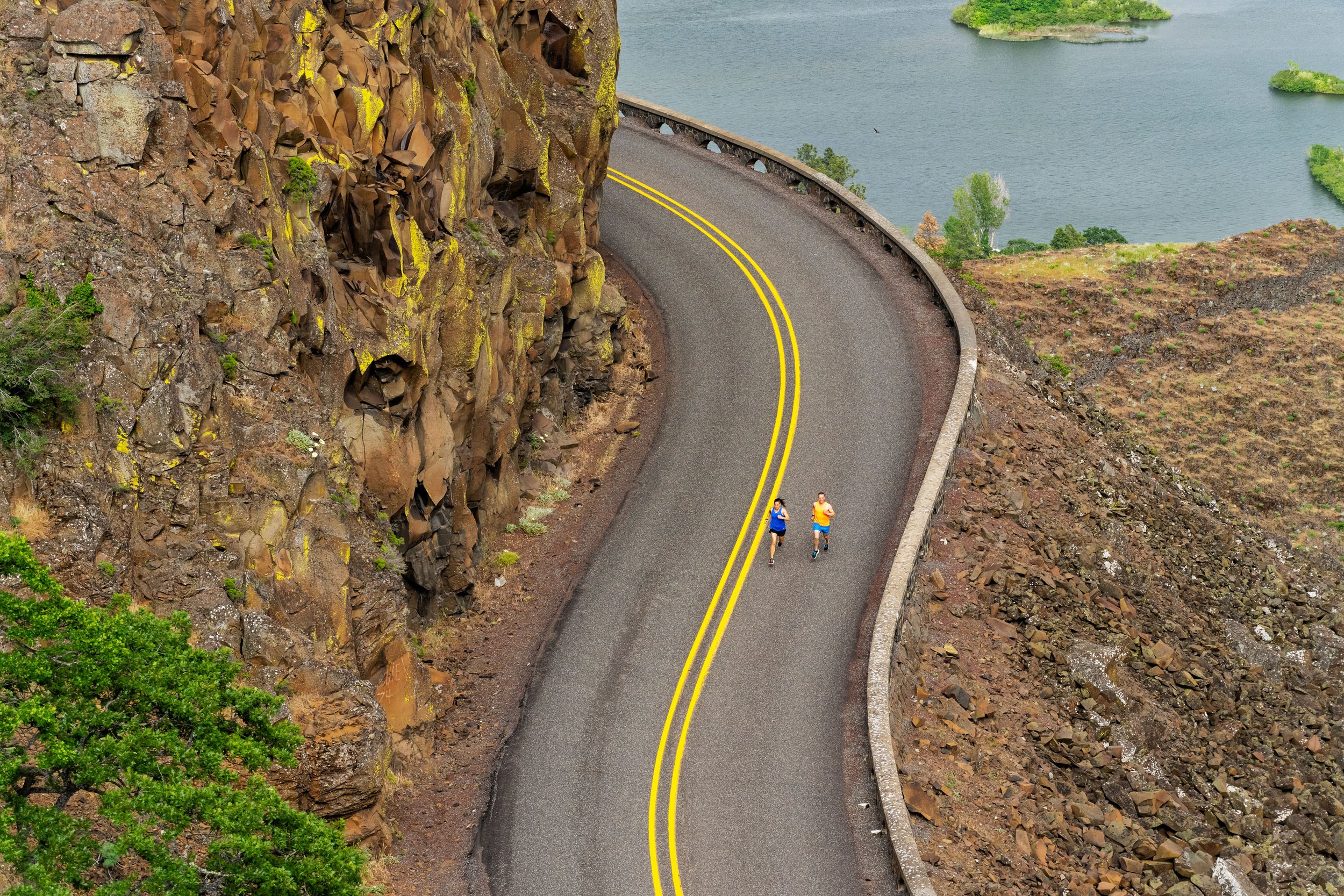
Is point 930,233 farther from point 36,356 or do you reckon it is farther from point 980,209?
point 36,356

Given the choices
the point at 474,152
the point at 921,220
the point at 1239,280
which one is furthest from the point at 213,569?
the point at 921,220

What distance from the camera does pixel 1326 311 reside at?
179 feet

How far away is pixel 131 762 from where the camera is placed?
460 inches

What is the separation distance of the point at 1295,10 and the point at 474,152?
392ft

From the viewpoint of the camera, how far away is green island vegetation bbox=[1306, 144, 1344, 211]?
8312 cm

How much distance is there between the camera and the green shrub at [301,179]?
19594 mm

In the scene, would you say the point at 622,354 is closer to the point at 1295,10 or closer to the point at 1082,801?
the point at 1082,801

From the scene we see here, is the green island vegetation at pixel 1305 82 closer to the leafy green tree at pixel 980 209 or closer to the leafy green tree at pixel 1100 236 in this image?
the leafy green tree at pixel 980 209

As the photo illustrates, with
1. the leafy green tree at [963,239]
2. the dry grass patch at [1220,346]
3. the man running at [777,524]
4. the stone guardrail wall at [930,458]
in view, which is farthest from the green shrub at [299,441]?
the leafy green tree at [963,239]

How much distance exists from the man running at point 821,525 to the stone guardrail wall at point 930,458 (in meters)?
1.59

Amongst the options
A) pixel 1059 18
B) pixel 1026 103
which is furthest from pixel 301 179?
pixel 1059 18

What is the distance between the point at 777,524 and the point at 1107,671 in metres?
7.87

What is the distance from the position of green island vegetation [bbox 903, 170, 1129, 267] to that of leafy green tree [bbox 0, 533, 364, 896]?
56.2 m

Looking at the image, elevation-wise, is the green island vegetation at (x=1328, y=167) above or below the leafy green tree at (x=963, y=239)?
above
